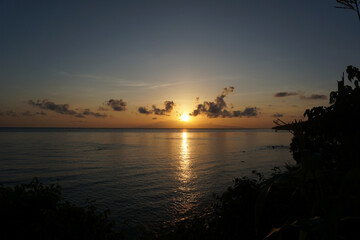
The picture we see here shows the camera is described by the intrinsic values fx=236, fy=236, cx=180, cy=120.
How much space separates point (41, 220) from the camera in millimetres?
9508

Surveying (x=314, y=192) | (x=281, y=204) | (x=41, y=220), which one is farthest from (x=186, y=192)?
(x=314, y=192)

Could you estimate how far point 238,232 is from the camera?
25.8 ft

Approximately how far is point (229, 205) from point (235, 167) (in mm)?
37929

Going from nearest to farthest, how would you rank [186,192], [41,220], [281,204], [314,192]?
[314,192]
[281,204]
[41,220]
[186,192]

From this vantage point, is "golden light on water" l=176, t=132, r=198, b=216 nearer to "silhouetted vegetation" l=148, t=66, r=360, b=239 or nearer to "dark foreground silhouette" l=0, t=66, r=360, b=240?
"dark foreground silhouette" l=0, t=66, r=360, b=240

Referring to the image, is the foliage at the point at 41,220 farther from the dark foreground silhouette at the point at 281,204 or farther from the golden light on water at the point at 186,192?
the golden light on water at the point at 186,192

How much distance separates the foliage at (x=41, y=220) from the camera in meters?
8.30

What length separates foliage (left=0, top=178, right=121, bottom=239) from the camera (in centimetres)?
830

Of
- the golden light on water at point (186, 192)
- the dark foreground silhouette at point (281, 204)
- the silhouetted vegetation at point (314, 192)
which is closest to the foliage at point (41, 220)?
the dark foreground silhouette at point (281, 204)

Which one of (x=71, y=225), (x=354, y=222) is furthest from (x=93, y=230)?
(x=354, y=222)

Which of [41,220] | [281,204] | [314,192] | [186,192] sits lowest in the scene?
[186,192]

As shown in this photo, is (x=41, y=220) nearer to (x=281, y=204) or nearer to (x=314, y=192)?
(x=281, y=204)

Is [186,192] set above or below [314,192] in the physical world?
below

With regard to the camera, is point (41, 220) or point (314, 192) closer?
point (314, 192)
